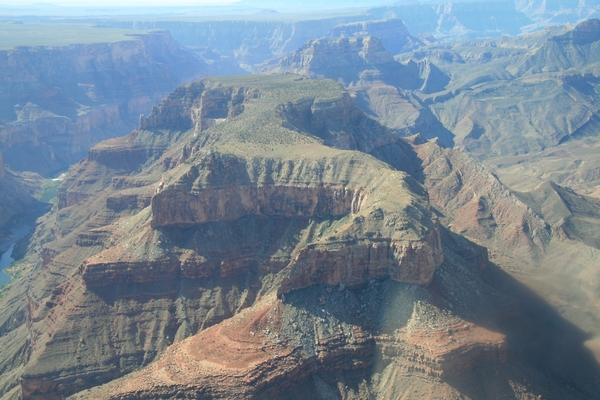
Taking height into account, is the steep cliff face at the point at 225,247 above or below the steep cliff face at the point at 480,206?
above

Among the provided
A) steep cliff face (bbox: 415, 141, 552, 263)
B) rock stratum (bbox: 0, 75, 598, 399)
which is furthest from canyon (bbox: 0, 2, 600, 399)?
steep cliff face (bbox: 415, 141, 552, 263)

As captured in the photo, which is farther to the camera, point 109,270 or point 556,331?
point 109,270

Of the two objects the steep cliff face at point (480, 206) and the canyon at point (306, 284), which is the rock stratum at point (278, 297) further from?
the steep cliff face at point (480, 206)

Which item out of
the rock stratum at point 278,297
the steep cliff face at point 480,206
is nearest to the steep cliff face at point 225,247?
the rock stratum at point 278,297

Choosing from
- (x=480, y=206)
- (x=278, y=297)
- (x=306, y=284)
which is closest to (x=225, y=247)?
(x=278, y=297)

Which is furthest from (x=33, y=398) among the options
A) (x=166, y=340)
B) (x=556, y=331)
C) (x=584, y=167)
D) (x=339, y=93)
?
(x=584, y=167)

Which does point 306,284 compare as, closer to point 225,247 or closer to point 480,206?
point 225,247

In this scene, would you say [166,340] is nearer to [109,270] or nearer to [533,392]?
[109,270]

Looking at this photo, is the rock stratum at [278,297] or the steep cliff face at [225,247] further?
the steep cliff face at [225,247]
